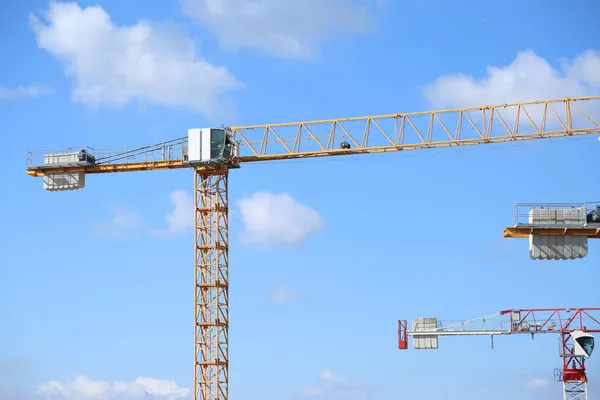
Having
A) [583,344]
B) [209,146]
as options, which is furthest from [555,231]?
[209,146]

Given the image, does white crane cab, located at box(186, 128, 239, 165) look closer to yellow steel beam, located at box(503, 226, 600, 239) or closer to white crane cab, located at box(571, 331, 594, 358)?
yellow steel beam, located at box(503, 226, 600, 239)

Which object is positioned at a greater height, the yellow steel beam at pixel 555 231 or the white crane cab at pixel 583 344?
the yellow steel beam at pixel 555 231

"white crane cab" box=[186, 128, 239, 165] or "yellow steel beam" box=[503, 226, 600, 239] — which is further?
"white crane cab" box=[186, 128, 239, 165]

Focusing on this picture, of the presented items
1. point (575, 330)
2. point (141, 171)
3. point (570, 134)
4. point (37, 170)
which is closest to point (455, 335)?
point (575, 330)

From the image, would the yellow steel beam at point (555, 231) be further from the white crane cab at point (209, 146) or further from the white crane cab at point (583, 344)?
the white crane cab at point (209, 146)

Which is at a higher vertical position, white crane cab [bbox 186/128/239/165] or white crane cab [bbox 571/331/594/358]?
white crane cab [bbox 186/128/239/165]

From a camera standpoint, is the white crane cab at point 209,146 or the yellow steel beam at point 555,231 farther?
the white crane cab at point 209,146

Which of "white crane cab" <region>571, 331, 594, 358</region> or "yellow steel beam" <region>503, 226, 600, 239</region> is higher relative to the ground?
"yellow steel beam" <region>503, 226, 600, 239</region>

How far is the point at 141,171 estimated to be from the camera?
156250mm

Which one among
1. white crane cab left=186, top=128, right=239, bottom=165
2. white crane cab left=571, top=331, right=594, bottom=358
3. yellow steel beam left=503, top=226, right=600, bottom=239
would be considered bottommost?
white crane cab left=571, top=331, right=594, bottom=358

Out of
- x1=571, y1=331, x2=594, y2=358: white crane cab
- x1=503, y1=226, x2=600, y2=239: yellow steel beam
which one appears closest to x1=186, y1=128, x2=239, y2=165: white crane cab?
x1=503, y1=226, x2=600, y2=239: yellow steel beam

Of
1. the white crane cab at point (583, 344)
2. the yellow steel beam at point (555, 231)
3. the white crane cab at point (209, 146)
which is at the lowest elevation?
the white crane cab at point (583, 344)

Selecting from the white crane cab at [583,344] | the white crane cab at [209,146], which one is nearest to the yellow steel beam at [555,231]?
the white crane cab at [583,344]

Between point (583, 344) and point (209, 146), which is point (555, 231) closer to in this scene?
point (583, 344)
